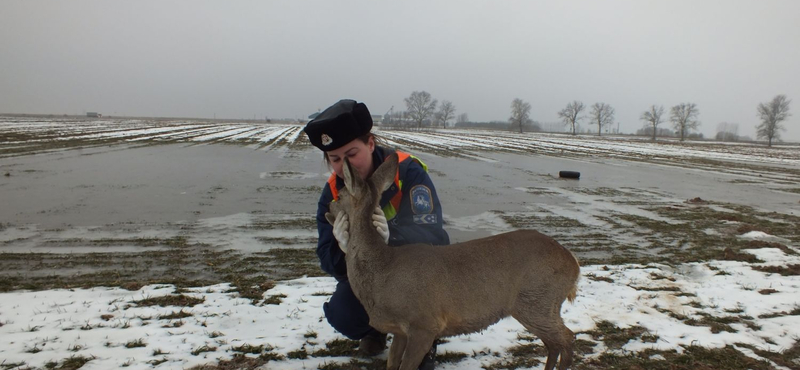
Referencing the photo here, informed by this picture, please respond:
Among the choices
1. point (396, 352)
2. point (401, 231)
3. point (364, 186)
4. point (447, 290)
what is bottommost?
point (396, 352)

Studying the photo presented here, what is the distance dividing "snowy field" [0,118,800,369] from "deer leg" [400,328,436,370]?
97cm

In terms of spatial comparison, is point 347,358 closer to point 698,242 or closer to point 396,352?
point 396,352

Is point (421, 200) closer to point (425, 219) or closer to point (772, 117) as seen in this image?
point (425, 219)

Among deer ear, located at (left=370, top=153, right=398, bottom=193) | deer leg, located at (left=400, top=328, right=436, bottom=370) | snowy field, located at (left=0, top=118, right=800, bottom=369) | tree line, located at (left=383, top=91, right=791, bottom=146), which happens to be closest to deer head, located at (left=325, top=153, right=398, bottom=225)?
deer ear, located at (left=370, top=153, right=398, bottom=193)

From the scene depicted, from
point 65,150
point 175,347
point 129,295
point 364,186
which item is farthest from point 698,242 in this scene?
point 65,150

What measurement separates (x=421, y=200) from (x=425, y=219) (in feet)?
0.53

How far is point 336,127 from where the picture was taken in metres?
3.16

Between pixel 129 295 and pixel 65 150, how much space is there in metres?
21.9

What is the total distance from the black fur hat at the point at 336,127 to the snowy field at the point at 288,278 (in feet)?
6.21

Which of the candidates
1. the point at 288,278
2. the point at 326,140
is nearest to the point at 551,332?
the point at 326,140

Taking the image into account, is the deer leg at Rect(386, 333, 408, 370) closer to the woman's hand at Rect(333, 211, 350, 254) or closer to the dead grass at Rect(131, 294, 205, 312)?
the woman's hand at Rect(333, 211, 350, 254)

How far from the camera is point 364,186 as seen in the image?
287cm

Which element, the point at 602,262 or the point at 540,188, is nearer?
the point at 602,262

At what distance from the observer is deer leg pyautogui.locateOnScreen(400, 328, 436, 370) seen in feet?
9.18
